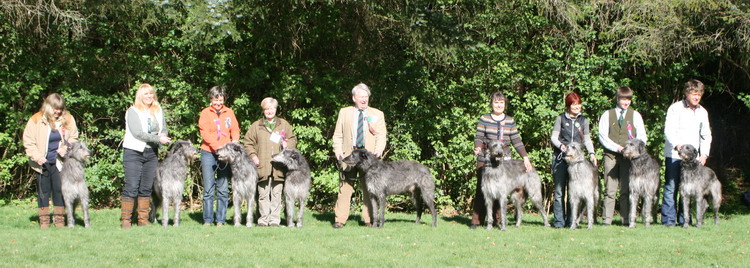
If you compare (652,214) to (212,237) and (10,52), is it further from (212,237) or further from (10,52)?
(10,52)

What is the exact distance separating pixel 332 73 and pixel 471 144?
8.45ft

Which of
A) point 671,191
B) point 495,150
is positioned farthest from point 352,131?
point 671,191

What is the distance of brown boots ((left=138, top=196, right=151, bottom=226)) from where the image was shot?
9.32 m

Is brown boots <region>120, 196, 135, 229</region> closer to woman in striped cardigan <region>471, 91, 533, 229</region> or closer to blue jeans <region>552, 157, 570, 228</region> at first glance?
woman in striped cardigan <region>471, 91, 533, 229</region>

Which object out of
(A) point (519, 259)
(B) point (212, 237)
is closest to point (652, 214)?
(A) point (519, 259)

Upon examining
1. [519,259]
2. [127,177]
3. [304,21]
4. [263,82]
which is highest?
[304,21]

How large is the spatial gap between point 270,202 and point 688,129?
216 inches

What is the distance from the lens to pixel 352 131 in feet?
30.6

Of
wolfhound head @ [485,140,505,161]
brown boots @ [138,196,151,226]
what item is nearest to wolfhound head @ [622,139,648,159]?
wolfhound head @ [485,140,505,161]

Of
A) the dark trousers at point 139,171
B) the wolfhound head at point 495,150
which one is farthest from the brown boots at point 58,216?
the wolfhound head at point 495,150

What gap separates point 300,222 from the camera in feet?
31.2

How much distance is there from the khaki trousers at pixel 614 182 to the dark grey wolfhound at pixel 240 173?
459 cm

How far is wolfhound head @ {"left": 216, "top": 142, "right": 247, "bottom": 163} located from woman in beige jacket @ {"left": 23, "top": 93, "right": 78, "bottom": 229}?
1.89m

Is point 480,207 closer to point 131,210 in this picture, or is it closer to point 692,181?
point 692,181
